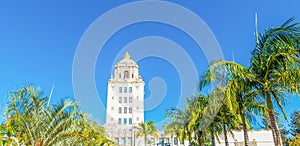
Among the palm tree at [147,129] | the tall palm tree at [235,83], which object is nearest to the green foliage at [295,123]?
the palm tree at [147,129]

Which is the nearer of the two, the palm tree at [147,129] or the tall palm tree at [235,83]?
the tall palm tree at [235,83]

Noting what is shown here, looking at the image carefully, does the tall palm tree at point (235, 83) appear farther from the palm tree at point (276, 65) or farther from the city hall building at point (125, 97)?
the city hall building at point (125, 97)

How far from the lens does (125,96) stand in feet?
229

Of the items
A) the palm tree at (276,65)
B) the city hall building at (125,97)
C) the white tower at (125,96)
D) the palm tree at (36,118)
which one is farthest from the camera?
the white tower at (125,96)

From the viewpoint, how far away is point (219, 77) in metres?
11.8

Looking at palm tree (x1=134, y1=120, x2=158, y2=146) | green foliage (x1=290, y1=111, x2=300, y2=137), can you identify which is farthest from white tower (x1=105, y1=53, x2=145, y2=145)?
green foliage (x1=290, y1=111, x2=300, y2=137)

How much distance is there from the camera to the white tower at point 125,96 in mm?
66312

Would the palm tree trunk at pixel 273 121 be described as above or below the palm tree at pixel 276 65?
below

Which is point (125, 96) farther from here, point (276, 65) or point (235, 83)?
point (276, 65)

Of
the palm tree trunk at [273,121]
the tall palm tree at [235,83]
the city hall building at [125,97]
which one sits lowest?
the palm tree trunk at [273,121]

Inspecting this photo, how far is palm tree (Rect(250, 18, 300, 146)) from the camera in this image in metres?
9.47

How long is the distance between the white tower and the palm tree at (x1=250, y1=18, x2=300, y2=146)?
181 ft

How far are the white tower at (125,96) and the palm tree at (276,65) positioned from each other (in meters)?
55.3

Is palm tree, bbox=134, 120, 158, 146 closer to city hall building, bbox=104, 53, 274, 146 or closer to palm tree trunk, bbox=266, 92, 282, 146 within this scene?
city hall building, bbox=104, 53, 274, 146
